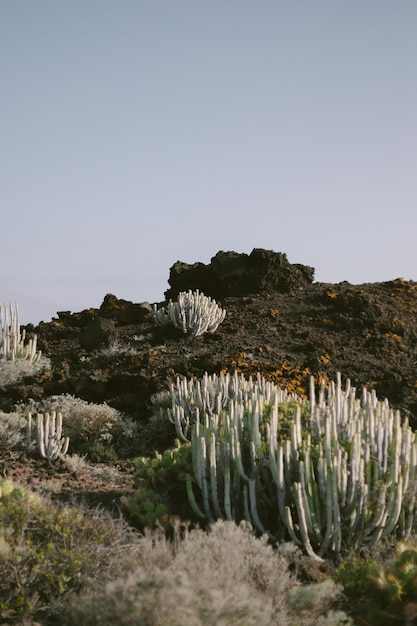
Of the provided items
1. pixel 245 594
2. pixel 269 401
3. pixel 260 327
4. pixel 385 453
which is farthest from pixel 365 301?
pixel 245 594

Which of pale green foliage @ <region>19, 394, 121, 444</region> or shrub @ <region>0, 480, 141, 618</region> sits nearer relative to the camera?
shrub @ <region>0, 480, 141, 618</region>

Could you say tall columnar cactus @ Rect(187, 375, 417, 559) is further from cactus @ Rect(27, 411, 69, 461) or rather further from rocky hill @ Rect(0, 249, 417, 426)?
rocky hill @ Rect(0, 249, 417, 426)

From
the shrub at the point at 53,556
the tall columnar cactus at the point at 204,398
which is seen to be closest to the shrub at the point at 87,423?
the tall columnar cactus at the point at 204,398

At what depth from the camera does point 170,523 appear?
6.36 m

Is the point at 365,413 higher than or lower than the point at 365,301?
lower

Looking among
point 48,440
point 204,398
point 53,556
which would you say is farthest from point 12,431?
A: point 53,556

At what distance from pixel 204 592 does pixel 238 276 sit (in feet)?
48.1

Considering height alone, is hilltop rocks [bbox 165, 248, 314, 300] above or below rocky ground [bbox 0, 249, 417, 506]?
above

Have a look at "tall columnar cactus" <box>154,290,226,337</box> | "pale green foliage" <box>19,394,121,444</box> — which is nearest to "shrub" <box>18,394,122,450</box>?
"pale green foliage" <box>19,394,121,444</box>

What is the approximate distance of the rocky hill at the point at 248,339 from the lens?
1302cm

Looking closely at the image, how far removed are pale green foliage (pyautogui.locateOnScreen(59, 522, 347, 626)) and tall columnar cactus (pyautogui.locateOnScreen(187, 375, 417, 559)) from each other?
3.10 ft

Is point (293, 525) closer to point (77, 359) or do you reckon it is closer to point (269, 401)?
point (269, 401)

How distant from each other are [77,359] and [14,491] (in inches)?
333

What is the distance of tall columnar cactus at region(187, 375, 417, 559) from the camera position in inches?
246
